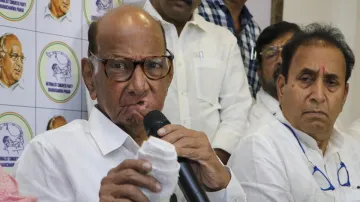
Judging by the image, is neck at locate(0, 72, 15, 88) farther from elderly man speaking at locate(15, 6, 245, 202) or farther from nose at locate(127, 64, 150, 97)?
nose at locate(127, 64, 150, 97)

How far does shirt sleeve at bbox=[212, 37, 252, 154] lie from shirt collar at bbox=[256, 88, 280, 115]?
3.2 inches

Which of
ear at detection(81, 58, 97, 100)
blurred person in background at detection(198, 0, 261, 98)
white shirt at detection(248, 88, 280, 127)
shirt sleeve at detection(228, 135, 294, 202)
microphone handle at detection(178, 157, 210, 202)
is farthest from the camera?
blurred person in background at detection(198, 0, 261, 98)

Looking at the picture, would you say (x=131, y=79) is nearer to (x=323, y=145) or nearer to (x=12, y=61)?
(x=12, y=61)

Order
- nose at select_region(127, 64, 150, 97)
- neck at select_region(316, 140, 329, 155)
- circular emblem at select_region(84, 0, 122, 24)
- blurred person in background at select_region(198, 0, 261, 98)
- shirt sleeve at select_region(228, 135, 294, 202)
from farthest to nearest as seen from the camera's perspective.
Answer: blurred person in background at select_region(198, 0, 261, 98), circular emblem at select_region(84, 0, 122, 24), neck at select_region(316, 140, 329, 155), shirt sleeve at select_region(228, 135, 294, 202), nose at select_region(127, 64, 150, 97)

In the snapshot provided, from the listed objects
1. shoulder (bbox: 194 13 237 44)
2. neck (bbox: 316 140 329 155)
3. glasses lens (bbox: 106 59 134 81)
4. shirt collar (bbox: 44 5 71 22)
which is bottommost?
neck (bbox: 316 140 329 155)

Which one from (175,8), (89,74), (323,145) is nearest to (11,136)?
(89,74)

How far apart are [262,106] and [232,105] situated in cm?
15

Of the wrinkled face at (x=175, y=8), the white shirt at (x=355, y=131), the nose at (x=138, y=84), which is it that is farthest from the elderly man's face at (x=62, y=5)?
the white shirt at (x=355, y=131)

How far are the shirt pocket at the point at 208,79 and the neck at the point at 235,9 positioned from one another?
0.46 meters

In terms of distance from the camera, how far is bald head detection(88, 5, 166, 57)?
1.22 meters

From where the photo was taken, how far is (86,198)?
3.92 ft

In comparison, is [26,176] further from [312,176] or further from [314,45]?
[314,45]

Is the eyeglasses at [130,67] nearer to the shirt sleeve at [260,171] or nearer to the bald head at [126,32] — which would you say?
the bald head at [126,32]

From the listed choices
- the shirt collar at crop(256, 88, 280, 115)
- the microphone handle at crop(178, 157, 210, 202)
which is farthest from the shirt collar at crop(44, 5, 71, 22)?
the microphone handle at crop(178, 157, 210, 202)
